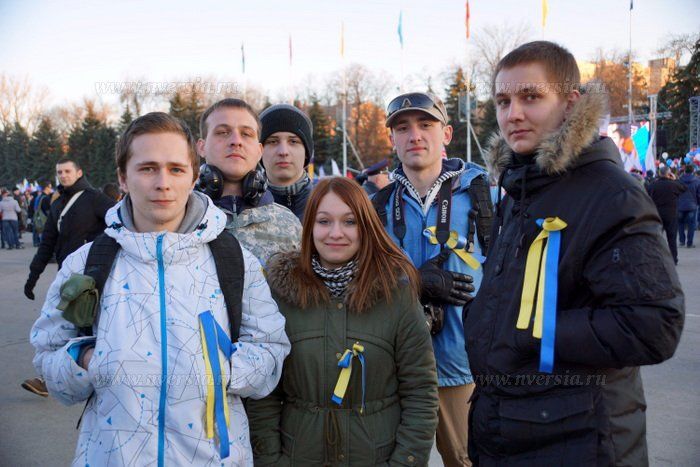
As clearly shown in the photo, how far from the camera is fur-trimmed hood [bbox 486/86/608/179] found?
1.81 metres

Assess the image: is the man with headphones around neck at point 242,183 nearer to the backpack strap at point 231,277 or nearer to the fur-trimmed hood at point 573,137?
the backpack strap at point 231,277

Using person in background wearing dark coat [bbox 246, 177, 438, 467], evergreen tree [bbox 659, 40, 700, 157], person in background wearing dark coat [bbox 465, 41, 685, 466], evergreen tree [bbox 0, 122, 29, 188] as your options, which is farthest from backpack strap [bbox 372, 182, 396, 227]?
evergreen tree [bbox 0, 122, 29, 188]

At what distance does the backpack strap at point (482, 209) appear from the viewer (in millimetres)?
3080

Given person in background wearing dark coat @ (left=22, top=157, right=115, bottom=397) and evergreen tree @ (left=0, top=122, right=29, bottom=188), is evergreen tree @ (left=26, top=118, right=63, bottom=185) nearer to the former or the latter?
evergreen tree @ (left=0, top=122, right=29, bottom=188)

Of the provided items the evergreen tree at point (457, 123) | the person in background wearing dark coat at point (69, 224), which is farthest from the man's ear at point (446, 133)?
the evergreen tree at point (457, 123)

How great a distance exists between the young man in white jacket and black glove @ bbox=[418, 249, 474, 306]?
92cm

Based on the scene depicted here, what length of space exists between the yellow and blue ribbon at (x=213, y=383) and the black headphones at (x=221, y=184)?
0.97 meters

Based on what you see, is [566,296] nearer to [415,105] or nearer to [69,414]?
[415,105]

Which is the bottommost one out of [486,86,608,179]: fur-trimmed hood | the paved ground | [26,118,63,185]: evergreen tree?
the paved ground

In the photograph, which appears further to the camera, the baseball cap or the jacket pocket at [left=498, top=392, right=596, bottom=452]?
the baseball cap

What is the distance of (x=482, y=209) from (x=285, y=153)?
1345 millimetres

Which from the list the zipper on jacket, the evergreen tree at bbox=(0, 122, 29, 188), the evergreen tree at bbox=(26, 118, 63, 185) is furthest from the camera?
the evergreen tree at bbox=(0, 122, 29, 188)

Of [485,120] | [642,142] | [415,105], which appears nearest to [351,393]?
[415,105]

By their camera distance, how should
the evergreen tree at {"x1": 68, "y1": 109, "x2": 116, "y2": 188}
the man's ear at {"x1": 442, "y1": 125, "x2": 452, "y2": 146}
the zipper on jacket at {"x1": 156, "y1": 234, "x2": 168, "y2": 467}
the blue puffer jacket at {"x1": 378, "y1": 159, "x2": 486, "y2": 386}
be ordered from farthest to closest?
the evergreen tree at {"x1": 68, "y1": 109, "x2": 116, "y2": 188} → the man's ear at {"x1": 442, "y1": 125, "x2": 452, "y2": 146} → the blue puffer jacket at {"x1": 378, "y1": 159, "x2": 486, "y2": 386} → the zipper on jacket at {"x1": 156, "y1": 234, "x2": 168, "y2": 467}
